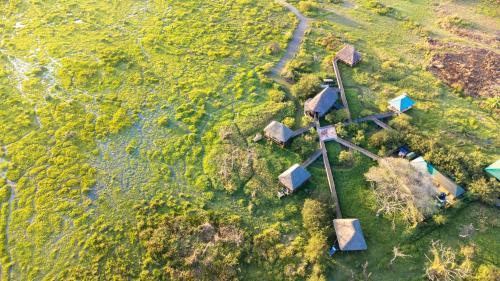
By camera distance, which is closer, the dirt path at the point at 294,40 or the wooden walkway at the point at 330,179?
the wooden walkway at the point at 330,179

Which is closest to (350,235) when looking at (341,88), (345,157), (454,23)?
(345,157)

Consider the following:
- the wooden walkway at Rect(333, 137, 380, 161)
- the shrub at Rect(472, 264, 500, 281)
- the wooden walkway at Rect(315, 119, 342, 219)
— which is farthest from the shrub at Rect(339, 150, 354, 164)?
the shrub at Rect(472, 264, 500, 281)

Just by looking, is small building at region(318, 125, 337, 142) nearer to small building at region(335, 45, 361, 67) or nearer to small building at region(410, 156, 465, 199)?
small building at region(410, 156, 465, 199)

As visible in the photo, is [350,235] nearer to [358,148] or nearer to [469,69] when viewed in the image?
[358,148]

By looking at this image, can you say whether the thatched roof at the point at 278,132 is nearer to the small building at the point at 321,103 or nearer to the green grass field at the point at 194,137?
the green grass field at the point at 194,137

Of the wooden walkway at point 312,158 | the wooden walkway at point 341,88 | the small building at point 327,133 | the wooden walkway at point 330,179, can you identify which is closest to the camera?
the wooden walkway at point 330,179

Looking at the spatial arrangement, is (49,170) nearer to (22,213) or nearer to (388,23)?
(22,213)

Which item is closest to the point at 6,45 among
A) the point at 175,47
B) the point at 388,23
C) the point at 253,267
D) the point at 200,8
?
the point at 175,47

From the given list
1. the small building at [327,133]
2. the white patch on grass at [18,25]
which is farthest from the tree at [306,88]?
the white patch on grass at [18,25]
